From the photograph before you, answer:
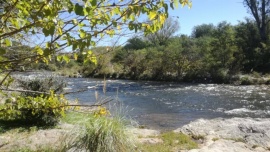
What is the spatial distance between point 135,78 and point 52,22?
36.8 m

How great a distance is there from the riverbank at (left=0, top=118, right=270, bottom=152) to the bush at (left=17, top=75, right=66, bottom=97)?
4.22 ft

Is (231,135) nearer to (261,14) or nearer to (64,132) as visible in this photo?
(64,132)

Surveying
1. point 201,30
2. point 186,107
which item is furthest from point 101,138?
point 201,30

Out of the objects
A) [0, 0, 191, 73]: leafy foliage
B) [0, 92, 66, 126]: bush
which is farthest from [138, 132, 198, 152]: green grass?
[0, 0, 191, 73]: leafy foliage

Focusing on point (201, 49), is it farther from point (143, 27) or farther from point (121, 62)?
point (143, 27)

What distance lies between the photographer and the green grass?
271 inches

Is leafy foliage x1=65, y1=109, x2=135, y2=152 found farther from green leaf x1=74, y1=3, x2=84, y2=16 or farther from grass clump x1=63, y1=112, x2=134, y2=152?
green leaf x1=74, y1=3, x2=84, y2=16

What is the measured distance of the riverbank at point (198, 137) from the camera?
6627 millimetres

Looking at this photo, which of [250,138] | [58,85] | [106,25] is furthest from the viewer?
[58,85]

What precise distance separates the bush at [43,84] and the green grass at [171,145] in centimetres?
366

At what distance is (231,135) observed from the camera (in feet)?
29.8

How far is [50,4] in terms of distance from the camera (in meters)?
1.71

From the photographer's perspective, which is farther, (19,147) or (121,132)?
(19,147)

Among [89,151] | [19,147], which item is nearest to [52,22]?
[89,151]
